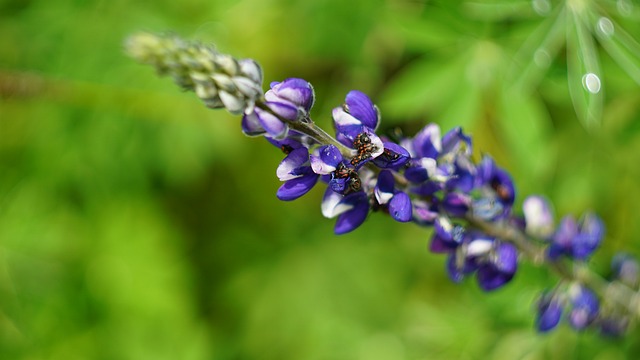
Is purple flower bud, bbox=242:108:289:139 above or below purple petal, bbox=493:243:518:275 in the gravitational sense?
above

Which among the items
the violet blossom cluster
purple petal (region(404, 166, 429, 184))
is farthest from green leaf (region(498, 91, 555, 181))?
purple petal (region(404, 166, 429, 184))

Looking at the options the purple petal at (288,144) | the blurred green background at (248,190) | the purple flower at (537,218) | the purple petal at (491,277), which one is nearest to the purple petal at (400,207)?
the purple petal at (288,144)

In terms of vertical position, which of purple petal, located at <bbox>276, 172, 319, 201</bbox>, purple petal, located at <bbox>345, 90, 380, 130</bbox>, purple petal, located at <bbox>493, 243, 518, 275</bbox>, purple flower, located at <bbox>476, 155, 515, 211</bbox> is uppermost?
purple petal, located at <bbox>345, 90, 380, 130</bbox>

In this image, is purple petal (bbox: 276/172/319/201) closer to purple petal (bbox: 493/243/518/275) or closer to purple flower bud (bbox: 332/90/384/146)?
purple flower bud (bbox: 332/90/384/146)

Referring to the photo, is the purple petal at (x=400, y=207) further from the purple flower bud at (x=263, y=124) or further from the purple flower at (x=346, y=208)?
the purple flower bud at (x=263, y=124)

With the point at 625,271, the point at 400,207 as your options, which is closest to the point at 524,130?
the point at 625,271

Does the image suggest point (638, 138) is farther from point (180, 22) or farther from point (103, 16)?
point (103, 16)

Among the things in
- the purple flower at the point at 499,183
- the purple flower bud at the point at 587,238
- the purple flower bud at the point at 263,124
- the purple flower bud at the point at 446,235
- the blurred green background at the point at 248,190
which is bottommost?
the blurred green background at the point at 248,190
